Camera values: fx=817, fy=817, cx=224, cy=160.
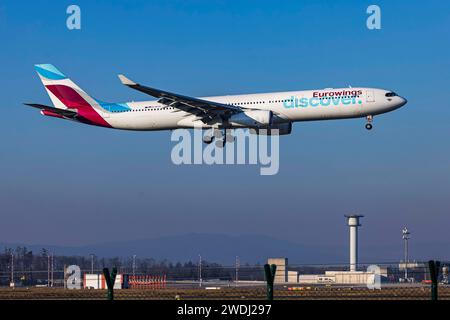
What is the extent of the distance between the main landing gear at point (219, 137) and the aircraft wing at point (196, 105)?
4.05 ft

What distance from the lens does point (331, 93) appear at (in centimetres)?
5900

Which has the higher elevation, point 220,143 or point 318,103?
point 318,103

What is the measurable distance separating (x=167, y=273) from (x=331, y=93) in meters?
22.7

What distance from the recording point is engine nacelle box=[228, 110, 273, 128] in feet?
197

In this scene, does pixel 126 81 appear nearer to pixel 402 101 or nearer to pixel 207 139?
pixel 207 139

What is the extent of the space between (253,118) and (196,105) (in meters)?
4.93

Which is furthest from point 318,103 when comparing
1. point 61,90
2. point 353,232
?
point 353,232

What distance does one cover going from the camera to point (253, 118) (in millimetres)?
60594

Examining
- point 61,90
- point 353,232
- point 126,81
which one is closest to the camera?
point 126,81

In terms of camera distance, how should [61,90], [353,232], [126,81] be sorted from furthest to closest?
[353,232], [61,90], [126,81]

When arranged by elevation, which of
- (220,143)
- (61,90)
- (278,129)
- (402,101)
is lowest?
(220,143)

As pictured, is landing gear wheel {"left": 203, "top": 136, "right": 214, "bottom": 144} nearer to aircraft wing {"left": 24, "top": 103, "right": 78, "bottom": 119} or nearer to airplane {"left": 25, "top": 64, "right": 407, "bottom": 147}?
airplane {"left": 25, "top": 64, "right": 407, "bottom": 147}
